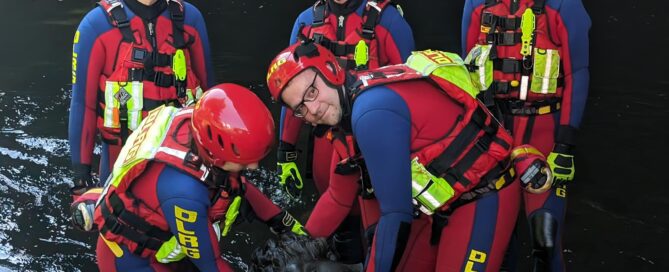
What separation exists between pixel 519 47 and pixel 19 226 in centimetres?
458

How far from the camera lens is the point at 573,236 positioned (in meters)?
5.94

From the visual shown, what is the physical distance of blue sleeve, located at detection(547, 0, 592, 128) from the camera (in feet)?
12.3

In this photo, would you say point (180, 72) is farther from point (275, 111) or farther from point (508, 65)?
point (275, 111)

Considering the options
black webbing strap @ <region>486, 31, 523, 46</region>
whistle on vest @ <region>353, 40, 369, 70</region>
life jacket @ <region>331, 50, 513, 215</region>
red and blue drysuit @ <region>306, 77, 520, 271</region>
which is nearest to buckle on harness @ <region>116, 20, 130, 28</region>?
whistle on vest @ <region>353, 40, 369, 70</region>

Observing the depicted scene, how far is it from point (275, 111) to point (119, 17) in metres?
4.91

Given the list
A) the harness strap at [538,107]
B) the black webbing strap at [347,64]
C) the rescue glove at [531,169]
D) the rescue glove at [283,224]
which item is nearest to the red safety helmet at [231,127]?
the rescue glove at [283,224]

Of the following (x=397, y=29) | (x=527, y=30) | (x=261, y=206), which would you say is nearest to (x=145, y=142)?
(x=261, y=206)

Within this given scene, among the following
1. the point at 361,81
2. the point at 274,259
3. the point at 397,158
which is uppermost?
the point at 361,81

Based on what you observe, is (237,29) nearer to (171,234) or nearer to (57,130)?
(57,130)

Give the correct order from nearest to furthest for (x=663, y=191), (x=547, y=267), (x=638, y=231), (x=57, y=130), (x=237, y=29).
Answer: (x=547, y=267) < (x=638, y=231) < (x=663, y=191) < (x=57, y=130) < (x=237, y=29)

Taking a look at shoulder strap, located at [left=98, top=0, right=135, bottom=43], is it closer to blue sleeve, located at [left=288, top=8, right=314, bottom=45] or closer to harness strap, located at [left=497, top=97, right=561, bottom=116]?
blue sleeve, located at [left=288, top=8, right=314, bottom=45]

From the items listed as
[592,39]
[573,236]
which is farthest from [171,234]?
[592,39]

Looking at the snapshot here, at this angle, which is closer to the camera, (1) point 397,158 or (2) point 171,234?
(1) point 397,158

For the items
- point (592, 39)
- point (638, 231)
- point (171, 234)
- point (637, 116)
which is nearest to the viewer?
point (171, 234)
